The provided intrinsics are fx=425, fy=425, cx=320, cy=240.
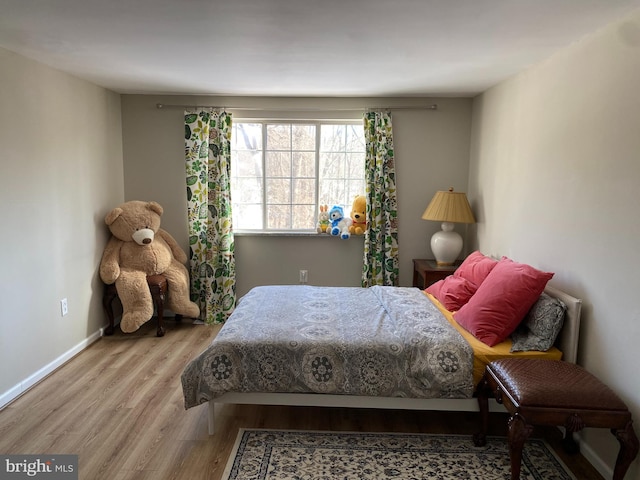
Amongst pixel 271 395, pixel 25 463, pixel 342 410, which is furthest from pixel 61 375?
pixel 342 410

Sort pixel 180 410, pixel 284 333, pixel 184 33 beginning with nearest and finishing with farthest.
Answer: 1. pixel 184 33
2. pixel 284 333
3. pixel 180 410

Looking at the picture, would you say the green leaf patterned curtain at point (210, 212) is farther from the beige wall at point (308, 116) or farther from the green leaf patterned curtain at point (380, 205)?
the green leaf patterned curtain at point (380, 205)

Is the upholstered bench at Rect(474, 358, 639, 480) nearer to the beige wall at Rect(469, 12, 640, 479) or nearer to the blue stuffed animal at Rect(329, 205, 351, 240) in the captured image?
the beige wall at Rect(469, 12, 640, 479)

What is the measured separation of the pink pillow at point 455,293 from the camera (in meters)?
3.03

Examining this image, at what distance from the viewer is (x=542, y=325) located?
7.80ft

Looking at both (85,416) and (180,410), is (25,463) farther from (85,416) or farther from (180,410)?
(180,410)

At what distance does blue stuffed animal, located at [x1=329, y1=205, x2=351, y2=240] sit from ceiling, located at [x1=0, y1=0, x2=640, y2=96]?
129 cm

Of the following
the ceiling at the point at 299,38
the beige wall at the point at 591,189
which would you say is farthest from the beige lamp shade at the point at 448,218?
the ceiling at the point at 299,38

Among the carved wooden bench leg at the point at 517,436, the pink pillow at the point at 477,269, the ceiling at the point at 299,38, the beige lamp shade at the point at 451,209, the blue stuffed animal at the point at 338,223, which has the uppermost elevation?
the ceiling at the point at 299,38

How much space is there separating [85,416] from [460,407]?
2.22 m

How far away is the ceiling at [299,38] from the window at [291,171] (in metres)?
0.83

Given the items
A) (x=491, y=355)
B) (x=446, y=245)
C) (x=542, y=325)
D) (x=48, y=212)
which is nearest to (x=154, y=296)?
(x=48, y=212)

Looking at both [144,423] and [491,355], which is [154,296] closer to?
[144,423]

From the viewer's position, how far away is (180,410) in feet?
8.73
